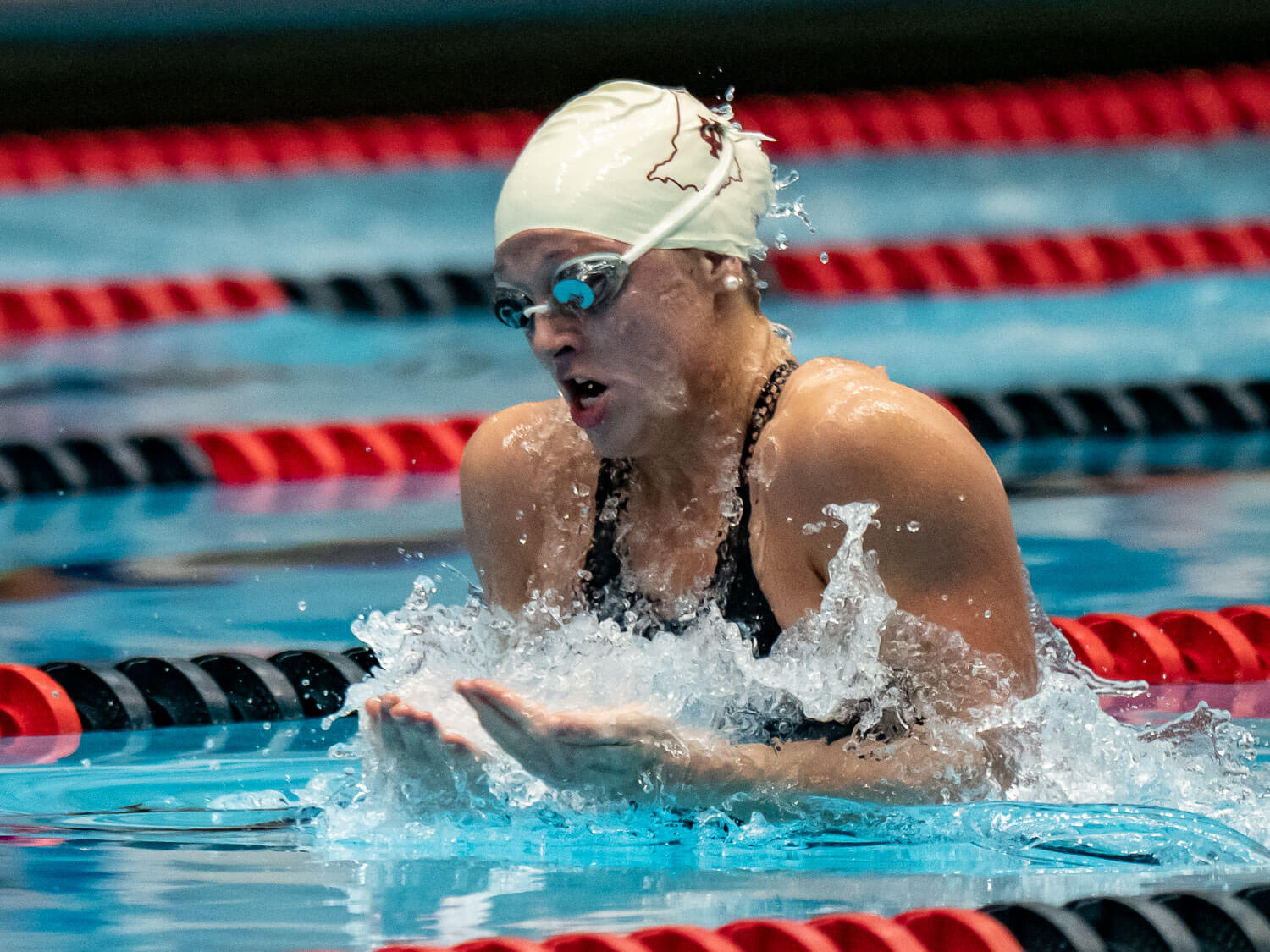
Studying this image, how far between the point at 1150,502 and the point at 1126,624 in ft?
3.95

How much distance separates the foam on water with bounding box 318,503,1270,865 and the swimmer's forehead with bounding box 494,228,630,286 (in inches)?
16.0

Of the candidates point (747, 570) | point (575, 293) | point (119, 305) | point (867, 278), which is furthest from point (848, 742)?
point (119, 305)

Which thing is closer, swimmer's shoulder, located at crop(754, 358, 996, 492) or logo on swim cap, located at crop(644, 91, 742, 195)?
swimmer's shoulder, located at crop(754, 358, 996, 492)

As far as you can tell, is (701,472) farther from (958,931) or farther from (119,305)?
(119,305)

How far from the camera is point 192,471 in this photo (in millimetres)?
4980

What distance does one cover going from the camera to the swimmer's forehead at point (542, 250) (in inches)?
87.1

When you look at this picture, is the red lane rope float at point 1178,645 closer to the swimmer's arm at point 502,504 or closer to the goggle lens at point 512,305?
the swimmer's arm at point 502,504

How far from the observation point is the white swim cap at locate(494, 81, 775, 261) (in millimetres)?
2238

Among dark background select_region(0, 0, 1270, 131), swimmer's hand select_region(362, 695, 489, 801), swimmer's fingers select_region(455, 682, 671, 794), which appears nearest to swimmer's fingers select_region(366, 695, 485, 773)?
swimmer's hand select_region(362, 695, 489, 801)

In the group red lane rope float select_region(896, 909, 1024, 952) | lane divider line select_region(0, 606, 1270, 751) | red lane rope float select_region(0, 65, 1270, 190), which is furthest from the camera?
red lane rope float select_region(0, 65, 1270, 190)

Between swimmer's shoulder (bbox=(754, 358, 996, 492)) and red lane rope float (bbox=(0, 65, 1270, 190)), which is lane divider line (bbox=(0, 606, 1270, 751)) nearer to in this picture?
swimmer's shoulder (bbox=(754, 358, 996, 492))

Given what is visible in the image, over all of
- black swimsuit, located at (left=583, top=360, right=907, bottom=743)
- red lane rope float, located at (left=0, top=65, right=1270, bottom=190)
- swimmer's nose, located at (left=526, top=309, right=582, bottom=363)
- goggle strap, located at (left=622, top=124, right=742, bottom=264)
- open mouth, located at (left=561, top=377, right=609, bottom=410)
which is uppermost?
red lane rope float, located at (left=0, top=65, right=1270, bottom=190)

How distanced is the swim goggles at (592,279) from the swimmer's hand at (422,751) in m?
0.47

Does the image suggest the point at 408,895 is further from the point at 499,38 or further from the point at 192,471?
the point at 499,38
